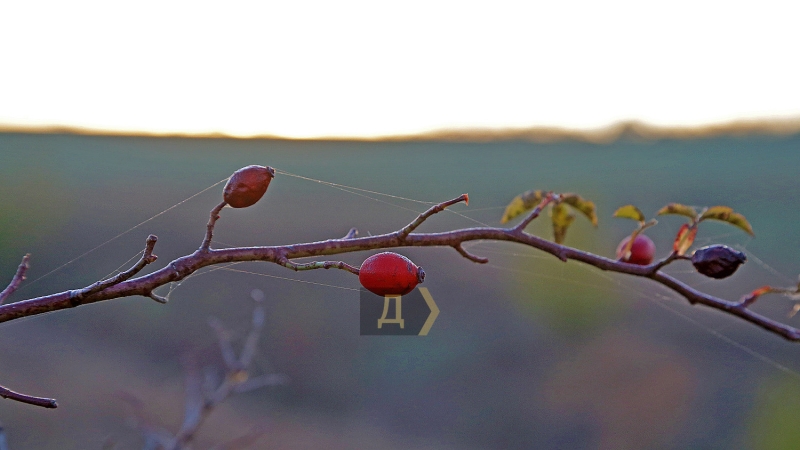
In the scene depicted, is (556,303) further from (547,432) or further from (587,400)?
(547,432)

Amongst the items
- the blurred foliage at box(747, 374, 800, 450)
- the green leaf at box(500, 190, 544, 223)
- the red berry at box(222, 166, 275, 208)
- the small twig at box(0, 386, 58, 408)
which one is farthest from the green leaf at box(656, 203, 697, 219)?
the blurred foliage at box(747, 374, 800, 450)

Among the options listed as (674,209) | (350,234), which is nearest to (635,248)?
(674,209)

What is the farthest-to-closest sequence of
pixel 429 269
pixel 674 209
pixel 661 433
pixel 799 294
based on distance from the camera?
pixel 429 269, pixel 661 433, pixel 674 209, pixel 799 294

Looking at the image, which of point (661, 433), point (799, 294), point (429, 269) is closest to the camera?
point (799, 294)

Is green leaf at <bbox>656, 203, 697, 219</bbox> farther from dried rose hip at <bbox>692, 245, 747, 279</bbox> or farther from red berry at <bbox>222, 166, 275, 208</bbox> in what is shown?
red berry at <bbox>222, 166, 275, 208</bbox>

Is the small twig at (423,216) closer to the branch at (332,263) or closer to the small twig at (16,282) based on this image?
the branch at (332,263)

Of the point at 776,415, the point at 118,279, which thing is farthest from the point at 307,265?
the point at 776,415

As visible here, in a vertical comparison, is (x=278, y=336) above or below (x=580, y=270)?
below
